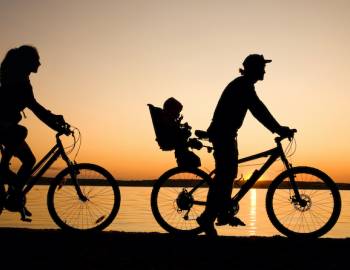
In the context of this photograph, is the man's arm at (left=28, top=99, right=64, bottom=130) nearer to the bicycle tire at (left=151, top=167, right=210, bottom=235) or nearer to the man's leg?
the bicycle tire at (left=151, top=167, right=210, bottom=235)

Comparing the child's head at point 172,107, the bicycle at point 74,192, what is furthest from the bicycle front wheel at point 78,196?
the child's head at point 172,107

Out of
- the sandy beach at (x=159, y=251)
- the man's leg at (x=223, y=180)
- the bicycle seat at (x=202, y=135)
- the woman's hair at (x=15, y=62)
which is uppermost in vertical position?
the woman's hair at (x=15, y=62)

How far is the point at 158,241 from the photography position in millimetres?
6406

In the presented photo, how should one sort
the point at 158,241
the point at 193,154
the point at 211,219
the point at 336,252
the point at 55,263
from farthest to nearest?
1. the point at 193,154
2. the point at 211,219
3. the point at 158,241
4. the point at 336,252
5. the point at 55,263

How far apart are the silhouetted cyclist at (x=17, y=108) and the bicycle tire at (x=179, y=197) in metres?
2.04

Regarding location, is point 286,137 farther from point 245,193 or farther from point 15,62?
point 15,62

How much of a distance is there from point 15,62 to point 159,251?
344cm

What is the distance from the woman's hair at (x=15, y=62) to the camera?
6750 millimetres

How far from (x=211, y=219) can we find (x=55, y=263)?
9.07ft

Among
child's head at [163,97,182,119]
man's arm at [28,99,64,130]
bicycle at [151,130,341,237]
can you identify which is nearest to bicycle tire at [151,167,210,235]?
bicycle at [151,130,341,237]

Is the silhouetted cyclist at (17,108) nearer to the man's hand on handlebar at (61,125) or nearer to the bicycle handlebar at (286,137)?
the man's hand on handlebar at (61,125)

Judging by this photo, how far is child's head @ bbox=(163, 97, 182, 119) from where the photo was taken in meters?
7.47

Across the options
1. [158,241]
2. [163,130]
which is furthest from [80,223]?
[163,130]

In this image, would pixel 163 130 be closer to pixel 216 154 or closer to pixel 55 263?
pixel 216 154
